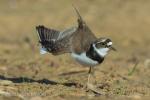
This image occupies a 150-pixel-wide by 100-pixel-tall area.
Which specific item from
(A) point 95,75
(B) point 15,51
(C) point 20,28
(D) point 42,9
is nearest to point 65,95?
(A) point 95,75

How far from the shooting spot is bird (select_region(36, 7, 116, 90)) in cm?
923

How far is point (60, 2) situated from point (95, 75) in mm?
9057

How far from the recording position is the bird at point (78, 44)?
923 centimetres

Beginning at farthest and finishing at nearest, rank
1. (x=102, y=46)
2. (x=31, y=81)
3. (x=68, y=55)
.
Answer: (x=68, y=55) → (x=31, y=81) → (x=102, y=46)

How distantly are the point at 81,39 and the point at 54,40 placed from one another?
1.39 ft

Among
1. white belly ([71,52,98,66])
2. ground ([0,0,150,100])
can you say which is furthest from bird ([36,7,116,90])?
ground ([0,0,150,100])

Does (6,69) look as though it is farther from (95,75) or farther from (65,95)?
(65,95)

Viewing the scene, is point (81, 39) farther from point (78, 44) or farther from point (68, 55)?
point (68, 55)

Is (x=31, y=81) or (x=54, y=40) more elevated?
(x=54, y=40)

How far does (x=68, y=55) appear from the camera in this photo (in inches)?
538

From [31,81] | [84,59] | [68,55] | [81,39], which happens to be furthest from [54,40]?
[68,55]

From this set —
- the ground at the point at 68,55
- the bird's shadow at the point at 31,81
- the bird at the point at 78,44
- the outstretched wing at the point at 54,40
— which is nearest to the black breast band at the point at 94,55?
the bird at the point at 78,44

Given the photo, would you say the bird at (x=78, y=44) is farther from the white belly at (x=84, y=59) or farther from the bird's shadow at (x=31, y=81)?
the bird's shadow at (x=31, y=81)

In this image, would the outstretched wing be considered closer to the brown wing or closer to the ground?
the brown wing
